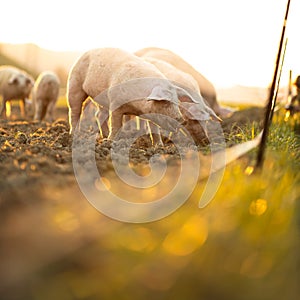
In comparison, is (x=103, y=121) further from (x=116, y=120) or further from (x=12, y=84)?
(x=12, y=84)

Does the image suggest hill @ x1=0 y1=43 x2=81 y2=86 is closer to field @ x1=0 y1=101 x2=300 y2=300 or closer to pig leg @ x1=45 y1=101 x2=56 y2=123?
pig leg @ x1=45 y1=101 x2=56 y2=123

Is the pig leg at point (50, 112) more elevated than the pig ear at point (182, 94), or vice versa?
the pig ear at point (182, 94)

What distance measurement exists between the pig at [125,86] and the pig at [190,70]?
3173 mm

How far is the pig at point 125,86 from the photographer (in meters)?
5.55

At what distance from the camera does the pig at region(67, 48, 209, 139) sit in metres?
5.55

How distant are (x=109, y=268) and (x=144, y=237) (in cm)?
28

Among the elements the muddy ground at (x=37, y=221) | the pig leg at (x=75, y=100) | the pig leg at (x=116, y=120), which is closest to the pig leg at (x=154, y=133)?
the pig leg at (x=116, y=120)

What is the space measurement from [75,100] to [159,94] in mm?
2381

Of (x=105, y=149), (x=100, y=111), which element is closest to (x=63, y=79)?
(x=100, y=111)

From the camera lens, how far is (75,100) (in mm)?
7355

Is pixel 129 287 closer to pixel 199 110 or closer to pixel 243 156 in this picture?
pixel 243 156

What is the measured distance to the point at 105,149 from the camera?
415cm

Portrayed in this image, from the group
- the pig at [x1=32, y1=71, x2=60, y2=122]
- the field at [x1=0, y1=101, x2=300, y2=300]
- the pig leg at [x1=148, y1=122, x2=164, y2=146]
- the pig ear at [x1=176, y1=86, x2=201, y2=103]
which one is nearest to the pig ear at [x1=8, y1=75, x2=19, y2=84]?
the pig at [x1=32, y1=71, x2=60, y2=122]

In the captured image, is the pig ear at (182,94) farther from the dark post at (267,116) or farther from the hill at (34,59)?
the hill at (34,59)
